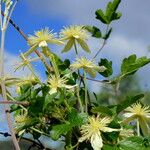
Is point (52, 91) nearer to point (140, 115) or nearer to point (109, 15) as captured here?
point (140, 115)

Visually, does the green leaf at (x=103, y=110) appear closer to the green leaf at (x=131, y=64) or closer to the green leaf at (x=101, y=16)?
the green leaf at (x=131, y=64)

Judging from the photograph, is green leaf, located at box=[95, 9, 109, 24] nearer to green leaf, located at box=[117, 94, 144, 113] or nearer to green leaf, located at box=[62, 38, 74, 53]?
green leaf, located at box=[62, 38, 74, 53]

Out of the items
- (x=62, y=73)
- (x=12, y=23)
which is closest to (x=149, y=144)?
(x=62, y=73)

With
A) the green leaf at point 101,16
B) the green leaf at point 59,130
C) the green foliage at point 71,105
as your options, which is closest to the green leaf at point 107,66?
the green foliage at point 71,105

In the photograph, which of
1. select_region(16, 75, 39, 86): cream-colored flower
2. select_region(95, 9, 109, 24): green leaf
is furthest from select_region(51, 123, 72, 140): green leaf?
select_region(95, 9, 109, 24): green leaf

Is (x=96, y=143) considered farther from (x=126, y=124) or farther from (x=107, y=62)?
(x=107, y=62)

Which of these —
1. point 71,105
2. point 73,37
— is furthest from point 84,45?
point 71,105
